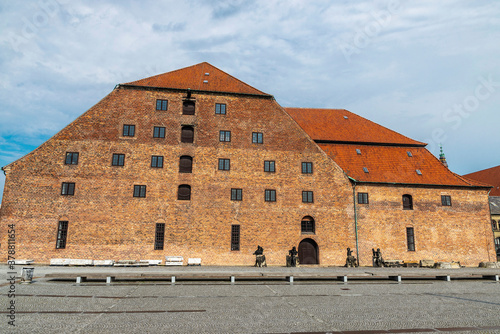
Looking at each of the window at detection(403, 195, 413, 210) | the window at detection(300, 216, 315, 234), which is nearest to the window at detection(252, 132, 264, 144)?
the window at detection(300, 216, 315, 234)

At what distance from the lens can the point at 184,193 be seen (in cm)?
2773

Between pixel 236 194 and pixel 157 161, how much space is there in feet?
22.4

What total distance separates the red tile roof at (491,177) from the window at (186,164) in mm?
54741

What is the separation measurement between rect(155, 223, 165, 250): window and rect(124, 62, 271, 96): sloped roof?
38.4 feet

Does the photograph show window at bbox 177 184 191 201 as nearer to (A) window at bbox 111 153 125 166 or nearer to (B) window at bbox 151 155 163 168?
(B) window at bbox 151 155 163 168

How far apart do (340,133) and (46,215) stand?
86.9ft

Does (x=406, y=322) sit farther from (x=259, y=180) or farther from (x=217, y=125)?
(x=217, y=125)

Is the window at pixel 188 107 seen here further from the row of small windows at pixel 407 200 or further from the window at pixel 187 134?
the row of small windows at pixel 407 200

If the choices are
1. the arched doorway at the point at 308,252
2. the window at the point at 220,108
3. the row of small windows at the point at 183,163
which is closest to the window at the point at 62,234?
the row of small windows at the point at 183,163

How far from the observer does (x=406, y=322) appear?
26.8ft

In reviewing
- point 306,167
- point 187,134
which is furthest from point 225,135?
point 306,167

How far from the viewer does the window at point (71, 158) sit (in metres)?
26.9

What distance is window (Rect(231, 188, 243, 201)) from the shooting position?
28122 mm

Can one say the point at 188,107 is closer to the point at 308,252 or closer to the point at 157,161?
the point at 157,161
